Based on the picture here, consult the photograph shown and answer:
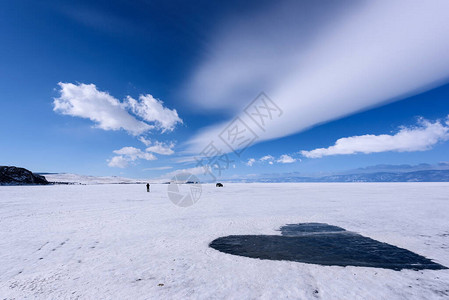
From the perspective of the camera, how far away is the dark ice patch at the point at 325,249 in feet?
22.2

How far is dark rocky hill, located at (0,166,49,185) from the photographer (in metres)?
91.2

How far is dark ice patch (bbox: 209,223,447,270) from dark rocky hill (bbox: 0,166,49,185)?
122 meters

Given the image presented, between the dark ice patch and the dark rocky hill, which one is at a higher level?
the dark rocky hill

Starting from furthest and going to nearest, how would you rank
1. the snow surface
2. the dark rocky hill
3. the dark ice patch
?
the dark rocky hill < the dark ice patch < the snow surface

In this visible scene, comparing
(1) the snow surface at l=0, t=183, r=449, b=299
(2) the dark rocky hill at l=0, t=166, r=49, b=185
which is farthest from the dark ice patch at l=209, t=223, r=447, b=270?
(2) the dark rocky hill at l=0, t=166, r=49, b=185

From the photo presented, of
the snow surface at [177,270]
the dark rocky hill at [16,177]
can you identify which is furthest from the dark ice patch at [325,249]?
the dark rocky hill at [16,177]

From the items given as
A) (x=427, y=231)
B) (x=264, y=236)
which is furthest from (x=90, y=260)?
(x=427, y=231)

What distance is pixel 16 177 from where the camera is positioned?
97188mm

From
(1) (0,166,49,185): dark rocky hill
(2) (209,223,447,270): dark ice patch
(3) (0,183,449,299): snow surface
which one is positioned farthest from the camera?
(1) (0,166,49,185): dark rocky hill

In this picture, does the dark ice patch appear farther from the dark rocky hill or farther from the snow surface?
the dark rocky hill

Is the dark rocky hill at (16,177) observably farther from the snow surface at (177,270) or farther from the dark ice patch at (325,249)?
the dark ice patch at (325,249)

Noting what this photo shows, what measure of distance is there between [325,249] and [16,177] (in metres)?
135

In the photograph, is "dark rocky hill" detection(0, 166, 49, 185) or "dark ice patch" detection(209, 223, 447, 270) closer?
"dark ice patch" detection(209, 223, 447, 270)

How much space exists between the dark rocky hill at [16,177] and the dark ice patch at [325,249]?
12178 centimetres
